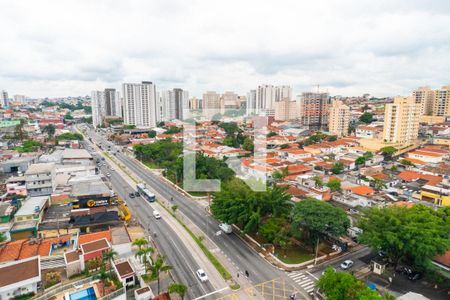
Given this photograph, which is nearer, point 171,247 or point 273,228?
point 273,228

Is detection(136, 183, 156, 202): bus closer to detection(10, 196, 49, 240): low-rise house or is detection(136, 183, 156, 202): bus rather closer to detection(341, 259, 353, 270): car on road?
detection(10, 196, 49, 240): low-rise house

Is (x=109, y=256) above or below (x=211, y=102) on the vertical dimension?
below

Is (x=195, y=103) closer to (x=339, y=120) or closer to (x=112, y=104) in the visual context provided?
(x=112, y=104)

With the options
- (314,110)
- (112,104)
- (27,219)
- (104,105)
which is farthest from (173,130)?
(27,219)

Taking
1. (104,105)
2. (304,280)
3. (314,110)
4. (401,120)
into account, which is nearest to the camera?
(304,280)

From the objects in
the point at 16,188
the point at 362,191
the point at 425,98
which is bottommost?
the point at 16,188

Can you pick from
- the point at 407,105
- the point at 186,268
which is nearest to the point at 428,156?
the point at 407,105

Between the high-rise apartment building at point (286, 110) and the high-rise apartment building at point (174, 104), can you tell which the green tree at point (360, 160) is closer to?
the high-rise apartment building at point (286, 110)

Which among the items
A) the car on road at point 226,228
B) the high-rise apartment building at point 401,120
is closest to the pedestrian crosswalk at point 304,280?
the car on road at point 226,228

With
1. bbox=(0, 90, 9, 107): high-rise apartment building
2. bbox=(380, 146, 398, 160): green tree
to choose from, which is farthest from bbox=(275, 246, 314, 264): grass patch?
bbox=(0, 90, 9, 107): high-rise apartment building
